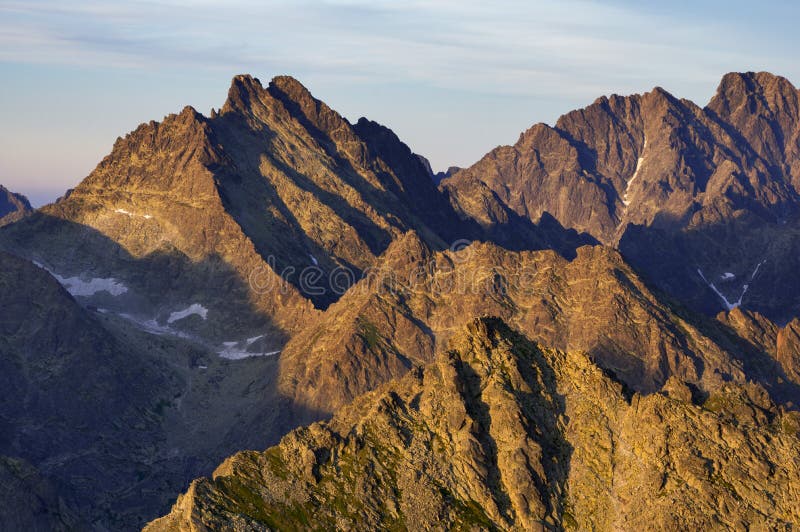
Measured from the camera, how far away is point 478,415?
17962 centimetres

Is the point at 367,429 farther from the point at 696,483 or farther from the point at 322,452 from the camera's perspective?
the point at 696,483

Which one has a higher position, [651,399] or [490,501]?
[651,399]

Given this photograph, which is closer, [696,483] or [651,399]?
[696,483]

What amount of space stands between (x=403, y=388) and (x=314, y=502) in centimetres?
2424

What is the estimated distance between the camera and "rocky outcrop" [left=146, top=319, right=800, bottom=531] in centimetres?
16375

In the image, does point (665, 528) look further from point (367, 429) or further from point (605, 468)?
point (367, 429)

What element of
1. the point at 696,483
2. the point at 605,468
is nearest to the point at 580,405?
the point at 605,468

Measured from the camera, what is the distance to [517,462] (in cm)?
17300

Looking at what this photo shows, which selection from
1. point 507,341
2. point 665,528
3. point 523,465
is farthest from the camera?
point 507,341

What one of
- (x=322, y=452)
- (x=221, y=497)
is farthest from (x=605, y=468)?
(x=221, y=497)

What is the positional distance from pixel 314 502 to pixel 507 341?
3530 centimetres

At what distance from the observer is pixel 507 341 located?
186 meters

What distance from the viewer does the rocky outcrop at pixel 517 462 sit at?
16375 cm

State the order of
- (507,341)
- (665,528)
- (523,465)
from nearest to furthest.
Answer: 1. (665,528)
2. (523,465)
3. (507,341)
